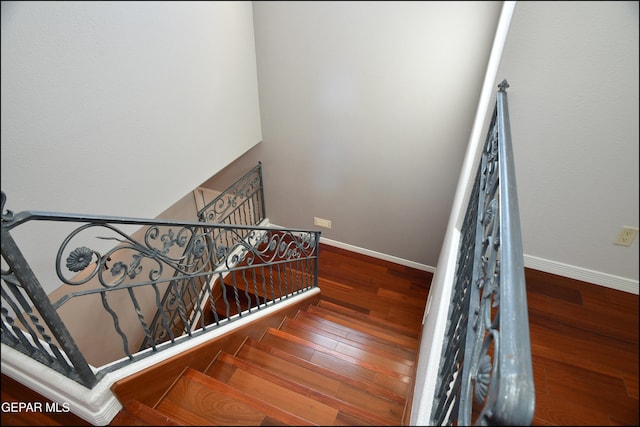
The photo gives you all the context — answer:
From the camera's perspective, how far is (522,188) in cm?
189

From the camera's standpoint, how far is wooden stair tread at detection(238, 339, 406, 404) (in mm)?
1726

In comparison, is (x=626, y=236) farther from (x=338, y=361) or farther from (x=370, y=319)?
(x=370, y=319)

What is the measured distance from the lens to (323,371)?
1818 mm

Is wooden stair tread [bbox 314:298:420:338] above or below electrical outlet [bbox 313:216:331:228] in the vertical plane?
below

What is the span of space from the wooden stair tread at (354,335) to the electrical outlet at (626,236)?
56.1 inches

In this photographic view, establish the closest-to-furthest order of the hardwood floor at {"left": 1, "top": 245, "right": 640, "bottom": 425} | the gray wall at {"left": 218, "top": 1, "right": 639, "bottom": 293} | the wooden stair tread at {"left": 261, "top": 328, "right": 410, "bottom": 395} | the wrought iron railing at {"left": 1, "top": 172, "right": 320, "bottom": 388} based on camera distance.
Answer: the wrought iron railing at {"left": 1, "top": 172, "right": 320, "bottom": 388}, the hardwood floor at {"left": 1, "top": 245, "right": 640, "bottom": 425}, the gray wall at {"left": 218, "top": 1, "right": 639, "bottom": 293}, the wooden stair tread at {"left": 261, "top": 328, "right": 410, "bottom": 395}

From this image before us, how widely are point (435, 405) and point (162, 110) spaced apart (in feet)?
7.02

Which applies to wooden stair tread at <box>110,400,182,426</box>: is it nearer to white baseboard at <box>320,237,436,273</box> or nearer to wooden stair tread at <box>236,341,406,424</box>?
wooden stair tread at <box>236,341,406,424</box>

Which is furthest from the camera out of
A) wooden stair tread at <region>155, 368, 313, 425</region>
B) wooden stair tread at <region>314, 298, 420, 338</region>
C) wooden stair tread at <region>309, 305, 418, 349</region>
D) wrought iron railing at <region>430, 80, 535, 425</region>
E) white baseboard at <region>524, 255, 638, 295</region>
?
wooden stair tread at <region>314, 298, 420, 338</region>

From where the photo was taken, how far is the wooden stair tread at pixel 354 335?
2436mm

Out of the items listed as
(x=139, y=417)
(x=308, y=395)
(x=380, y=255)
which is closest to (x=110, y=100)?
(x=139, y=417)

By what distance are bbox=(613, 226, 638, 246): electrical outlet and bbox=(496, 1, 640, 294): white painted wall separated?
0.03 metres

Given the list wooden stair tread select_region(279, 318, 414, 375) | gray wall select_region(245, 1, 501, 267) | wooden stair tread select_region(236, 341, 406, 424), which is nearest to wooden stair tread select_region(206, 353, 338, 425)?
wooden stair tread select_region(236, 341, 406, 424)

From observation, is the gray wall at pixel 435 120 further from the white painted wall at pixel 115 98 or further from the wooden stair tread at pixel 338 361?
the wooden stair tread at pixel 338 361
